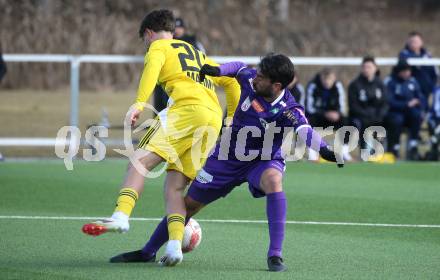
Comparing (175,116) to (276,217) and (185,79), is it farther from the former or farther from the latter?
(276,217)

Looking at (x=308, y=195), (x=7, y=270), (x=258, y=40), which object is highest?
(x=258, y=40)

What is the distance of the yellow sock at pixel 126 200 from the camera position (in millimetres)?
7473

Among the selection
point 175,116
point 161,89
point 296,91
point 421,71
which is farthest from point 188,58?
point 421,71

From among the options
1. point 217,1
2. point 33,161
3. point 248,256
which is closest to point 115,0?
point 217,1

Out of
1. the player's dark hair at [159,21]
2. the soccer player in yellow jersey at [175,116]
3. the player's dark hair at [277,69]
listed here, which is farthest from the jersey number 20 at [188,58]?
the player's dark hair at [277,69]

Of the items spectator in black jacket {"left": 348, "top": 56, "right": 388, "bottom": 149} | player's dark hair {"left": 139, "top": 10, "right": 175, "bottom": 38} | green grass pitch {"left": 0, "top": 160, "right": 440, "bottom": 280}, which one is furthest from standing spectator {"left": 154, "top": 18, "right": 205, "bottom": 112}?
player's dark hair {"left": 139, "top": 10, "right": 175, "bottom": 38}

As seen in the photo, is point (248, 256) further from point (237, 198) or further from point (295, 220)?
point (237, 198)

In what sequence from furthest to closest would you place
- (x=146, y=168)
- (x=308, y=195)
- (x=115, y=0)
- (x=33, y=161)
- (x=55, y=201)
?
(x=115, y=0) → (x=33, y=161) → (x=308, y=195) → (x=55, y=201) → (x=146, y=168)

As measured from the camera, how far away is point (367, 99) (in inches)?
639

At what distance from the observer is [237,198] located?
38.6 feet

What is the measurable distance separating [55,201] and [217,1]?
65.9 ft

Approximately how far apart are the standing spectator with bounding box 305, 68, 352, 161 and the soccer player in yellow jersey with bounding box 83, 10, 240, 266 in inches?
317

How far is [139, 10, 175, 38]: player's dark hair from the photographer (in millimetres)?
8141

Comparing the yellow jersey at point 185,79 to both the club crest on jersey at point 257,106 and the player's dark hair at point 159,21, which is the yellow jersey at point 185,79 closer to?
the player's dark hair at point 159,21
